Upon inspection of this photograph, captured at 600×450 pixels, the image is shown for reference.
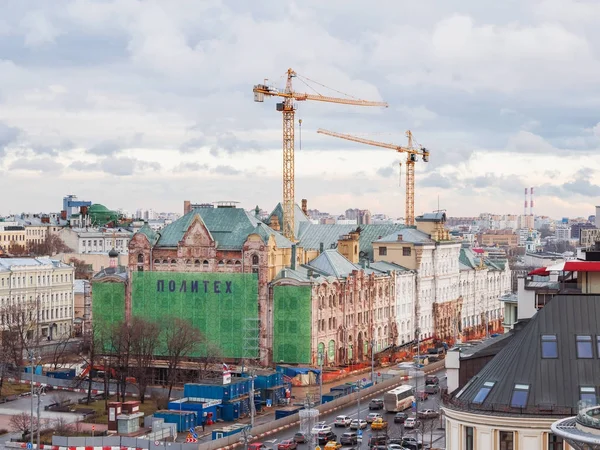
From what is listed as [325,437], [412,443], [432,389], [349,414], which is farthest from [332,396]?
[412,443]

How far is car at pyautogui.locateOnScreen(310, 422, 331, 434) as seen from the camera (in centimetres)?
11081

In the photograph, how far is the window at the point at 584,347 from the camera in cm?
5397

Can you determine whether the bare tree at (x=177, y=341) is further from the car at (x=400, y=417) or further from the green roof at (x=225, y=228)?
the car at (x=400, y=417)

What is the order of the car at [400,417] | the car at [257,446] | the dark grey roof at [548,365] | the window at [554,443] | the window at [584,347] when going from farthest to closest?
the car at [400,417] → the car at [257,446] → the window at [584,347] → the dark grey roof at [548,365] → the window at [554,443]

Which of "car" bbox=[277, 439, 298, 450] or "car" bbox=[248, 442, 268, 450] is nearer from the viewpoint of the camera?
"car" bbox=[248, 442, 268, 450]

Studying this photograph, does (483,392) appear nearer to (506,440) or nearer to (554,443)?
(506,440)

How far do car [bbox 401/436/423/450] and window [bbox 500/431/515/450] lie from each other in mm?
49259

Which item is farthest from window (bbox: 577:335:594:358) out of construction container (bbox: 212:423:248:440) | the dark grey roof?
construction container (bbox: 212:423:248:440)

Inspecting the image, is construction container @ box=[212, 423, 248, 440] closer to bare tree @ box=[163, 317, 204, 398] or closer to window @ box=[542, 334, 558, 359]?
bare tree @ box=[163, 317, 204, 398]

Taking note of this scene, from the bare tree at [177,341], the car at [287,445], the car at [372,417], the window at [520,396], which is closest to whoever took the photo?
the window at [520,396]

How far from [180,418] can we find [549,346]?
226 feet

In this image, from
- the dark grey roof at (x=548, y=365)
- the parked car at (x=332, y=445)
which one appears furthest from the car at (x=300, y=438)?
the dark grey roof at (x=548, y=365)

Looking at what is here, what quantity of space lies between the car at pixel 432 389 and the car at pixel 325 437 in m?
30.0

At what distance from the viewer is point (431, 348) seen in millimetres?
189625
